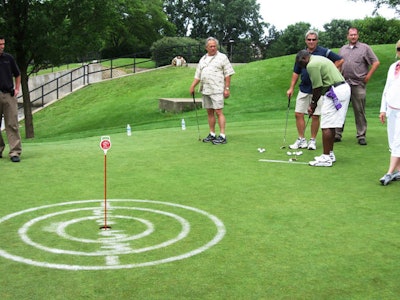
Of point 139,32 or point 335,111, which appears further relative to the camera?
point 139,32

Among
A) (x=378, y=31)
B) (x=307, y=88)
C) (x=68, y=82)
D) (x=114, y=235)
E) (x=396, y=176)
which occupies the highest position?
(x=378, y=31)

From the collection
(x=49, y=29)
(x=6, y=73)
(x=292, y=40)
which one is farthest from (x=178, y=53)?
(x=292, y=40)

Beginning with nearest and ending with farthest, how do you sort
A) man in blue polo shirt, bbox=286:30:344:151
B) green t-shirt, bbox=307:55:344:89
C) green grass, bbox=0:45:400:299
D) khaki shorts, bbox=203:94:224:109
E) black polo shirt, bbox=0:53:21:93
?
1. green grass, bbox=0:45:400:299
2. green t-shirt, bbox=307:55:344:89
3. black polo shirt, bbox=0:53:21:93
4. man in blue polo shirt, bbox=286:30:344:151
5. khaki shorts, bbox=203:94:224:109

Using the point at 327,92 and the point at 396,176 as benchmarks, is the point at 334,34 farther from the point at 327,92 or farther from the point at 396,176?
the point at 396,176

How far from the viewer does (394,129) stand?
7.55 m

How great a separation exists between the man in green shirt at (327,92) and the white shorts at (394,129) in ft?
3.13

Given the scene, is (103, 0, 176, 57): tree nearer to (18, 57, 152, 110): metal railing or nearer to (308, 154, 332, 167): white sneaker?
(18, 57, 152, 110): metal railing

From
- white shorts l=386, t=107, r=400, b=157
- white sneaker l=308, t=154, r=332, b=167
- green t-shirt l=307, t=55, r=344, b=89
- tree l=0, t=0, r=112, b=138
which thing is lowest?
white sneaker l=308, t=154, r=332, b=167

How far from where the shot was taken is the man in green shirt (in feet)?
27.7

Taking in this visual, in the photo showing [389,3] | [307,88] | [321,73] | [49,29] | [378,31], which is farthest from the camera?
[378,31]

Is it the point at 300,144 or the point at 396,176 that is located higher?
the point at 300,144

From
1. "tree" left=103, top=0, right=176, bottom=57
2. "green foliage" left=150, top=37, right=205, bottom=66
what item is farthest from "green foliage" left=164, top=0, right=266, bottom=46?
"green foliage" left=150, top=37, right=205, bottom=66

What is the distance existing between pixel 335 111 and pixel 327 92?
0.31m

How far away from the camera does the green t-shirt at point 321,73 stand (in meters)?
8.40
